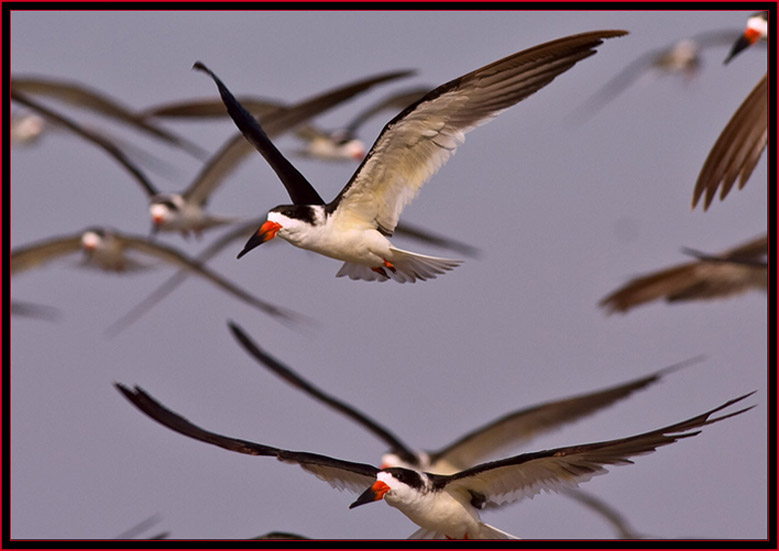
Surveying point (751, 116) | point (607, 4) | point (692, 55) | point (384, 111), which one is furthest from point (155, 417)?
→ point (692, 55)

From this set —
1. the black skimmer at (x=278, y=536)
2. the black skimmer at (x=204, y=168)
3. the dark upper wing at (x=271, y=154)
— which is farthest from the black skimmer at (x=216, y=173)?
the black skimmer at (x=278, y=536)

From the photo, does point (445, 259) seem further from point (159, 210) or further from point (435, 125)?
point (159, 210)

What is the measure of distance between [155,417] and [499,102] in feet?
5.78

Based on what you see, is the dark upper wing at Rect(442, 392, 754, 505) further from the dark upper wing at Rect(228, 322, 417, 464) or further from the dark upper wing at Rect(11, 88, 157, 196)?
the dark upper wing at Rect(11, 88, 157, 196)

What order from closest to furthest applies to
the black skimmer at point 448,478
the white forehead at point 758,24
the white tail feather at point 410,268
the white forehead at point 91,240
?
1. the black skimmer at point 448,478
2. the white tail feather at point 410,268
3. the white forehead at point 758,24
4. the white forehead at point 91,240

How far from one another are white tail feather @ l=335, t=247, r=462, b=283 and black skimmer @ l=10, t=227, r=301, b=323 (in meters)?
4.21

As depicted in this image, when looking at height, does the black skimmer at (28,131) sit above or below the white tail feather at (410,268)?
above

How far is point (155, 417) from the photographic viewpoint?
508 centimetres

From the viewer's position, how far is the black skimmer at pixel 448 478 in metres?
4.69

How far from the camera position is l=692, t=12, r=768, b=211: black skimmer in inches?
239

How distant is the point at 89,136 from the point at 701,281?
14.2 feet

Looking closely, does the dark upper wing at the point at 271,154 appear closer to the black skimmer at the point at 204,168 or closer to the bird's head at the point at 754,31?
the black skimmer at the point at 204,168

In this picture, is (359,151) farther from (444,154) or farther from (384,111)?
(444,154)

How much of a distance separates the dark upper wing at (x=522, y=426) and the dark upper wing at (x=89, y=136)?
318 cm
